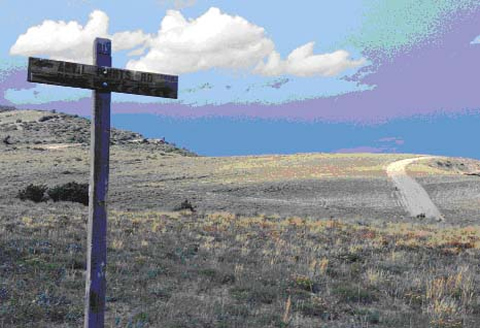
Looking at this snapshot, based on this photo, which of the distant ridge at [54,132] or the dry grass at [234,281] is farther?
the distant ridge at [54,132]

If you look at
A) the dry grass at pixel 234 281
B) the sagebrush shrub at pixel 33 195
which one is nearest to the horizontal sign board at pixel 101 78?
the dry grass at pixel 234 281

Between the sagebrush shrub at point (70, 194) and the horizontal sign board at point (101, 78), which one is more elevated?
the horizontal sign board at point (101, 78)

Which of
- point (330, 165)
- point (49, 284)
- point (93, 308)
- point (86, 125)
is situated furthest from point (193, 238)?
point (86, 125)

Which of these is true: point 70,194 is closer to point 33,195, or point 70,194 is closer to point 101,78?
point 33,195

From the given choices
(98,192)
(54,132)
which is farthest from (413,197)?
(54,132)

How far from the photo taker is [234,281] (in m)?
10.5

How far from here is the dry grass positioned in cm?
806

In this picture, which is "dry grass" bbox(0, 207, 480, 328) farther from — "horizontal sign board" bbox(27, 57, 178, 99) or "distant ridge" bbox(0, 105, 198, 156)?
"distant ridge" bbox(0, 105, 198, 156)

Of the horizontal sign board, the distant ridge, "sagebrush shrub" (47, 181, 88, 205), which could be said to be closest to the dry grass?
the horizontal sign board

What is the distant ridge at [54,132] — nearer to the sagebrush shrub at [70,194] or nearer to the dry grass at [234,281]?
the sagebrush shrub at [70,194]

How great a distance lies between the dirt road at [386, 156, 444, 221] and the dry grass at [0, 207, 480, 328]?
999 inches

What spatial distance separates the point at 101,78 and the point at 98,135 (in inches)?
25.3

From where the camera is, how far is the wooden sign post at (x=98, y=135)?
5.48 metres

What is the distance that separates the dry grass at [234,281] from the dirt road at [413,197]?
2538 cm
